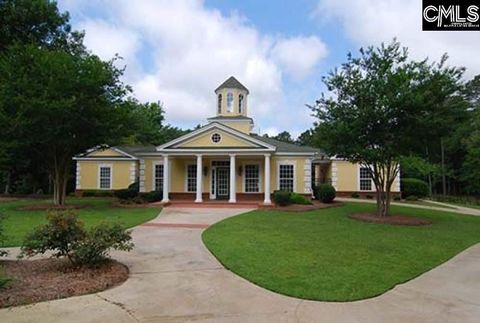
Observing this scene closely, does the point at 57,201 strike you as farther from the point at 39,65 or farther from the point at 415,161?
the point at 415,161

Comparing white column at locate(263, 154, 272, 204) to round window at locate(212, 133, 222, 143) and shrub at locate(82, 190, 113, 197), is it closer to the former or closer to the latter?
round window at locate(212, 133, 222, 143)

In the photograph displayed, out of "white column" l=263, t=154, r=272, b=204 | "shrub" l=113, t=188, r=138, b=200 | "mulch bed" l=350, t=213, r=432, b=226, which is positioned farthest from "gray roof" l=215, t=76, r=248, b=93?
"mulch bed" l=350, t=213, r=432, b=226

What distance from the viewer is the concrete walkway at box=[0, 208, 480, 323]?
4.77 meters

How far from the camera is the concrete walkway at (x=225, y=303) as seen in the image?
4.77 m


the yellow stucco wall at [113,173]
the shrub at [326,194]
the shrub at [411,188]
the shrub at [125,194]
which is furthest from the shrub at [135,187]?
the shrub at [411,188]

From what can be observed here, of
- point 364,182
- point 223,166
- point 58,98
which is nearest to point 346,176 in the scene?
point 364,182

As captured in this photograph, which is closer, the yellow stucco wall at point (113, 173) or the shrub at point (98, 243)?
the shrub at point (98, 243)

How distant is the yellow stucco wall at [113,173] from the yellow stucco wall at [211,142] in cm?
751

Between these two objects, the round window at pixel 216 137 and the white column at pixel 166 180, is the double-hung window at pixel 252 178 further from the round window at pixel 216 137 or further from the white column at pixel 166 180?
the white column at pixel 166 180

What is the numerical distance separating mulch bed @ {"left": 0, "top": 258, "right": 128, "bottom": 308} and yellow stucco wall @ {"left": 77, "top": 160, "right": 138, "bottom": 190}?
21223mm

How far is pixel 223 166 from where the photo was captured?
81.6 feet

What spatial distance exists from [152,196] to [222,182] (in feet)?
15.0

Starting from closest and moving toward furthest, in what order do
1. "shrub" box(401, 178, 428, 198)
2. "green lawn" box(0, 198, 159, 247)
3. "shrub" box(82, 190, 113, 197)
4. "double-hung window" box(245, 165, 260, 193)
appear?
"green lawn" box(0, 198, 159, 247), "double-hung window" box(245, 165, 260, 193), "shrub" box(82, 190, 113, 197), "shrub" box(401, 178, 428, 198)

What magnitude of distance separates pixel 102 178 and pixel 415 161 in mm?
21692
